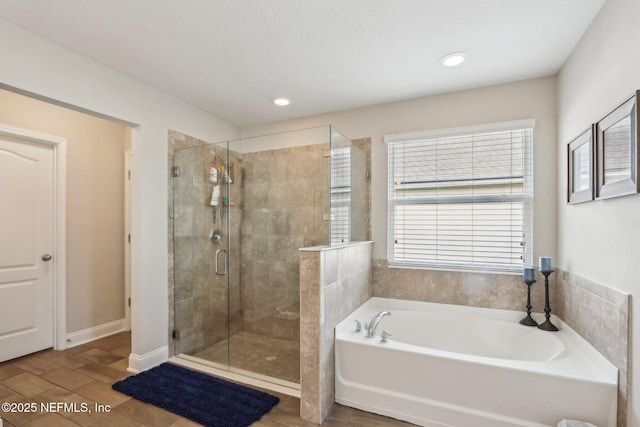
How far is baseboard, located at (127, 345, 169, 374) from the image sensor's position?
2.63 metres

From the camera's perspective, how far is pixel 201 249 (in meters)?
3.05

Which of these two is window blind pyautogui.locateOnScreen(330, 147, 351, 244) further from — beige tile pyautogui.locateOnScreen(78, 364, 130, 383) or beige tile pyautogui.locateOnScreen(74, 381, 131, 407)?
beige tile pyautogui.locateOnScreen(78, 364, 130, 383)

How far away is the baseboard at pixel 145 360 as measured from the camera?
2.63 metres

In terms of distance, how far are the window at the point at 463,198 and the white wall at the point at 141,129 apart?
7.06 ft

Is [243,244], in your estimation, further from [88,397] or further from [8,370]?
[8,370]

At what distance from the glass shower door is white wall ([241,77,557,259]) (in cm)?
125

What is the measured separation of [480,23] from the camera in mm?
1833

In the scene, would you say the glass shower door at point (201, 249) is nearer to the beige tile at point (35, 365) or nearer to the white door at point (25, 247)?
the beige tile at point (35, 365)

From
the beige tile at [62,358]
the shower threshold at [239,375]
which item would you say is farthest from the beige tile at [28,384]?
the shower threshold at [239,375]

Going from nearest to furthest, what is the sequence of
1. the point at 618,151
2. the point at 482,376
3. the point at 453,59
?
the point at 618,151
the point at 482,376
the point at 453,59

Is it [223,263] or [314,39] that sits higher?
[314,39]

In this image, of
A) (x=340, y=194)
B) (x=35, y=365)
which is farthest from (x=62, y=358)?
(x=340, y=194)

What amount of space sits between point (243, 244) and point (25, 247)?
2.02 meters

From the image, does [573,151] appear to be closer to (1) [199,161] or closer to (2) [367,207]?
(2) [367,207]
